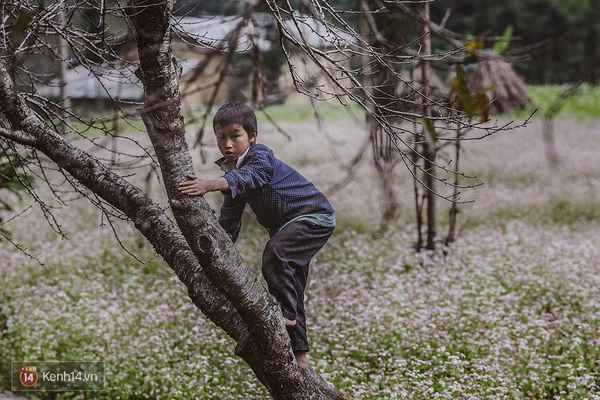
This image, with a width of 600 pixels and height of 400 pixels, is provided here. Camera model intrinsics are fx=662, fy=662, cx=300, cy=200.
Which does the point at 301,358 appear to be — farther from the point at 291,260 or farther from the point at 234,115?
the point at 234,115

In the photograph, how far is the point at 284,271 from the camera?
3.35 m

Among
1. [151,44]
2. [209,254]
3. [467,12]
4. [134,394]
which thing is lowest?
[134,394]

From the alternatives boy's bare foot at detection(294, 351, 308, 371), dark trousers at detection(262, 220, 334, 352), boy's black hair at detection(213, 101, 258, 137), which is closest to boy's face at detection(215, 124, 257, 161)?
boy's black hair at detection(213, 101, 258, 137)

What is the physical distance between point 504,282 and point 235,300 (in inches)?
167

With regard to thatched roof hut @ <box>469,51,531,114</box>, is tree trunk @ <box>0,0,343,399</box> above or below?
below

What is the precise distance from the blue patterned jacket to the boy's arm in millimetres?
49

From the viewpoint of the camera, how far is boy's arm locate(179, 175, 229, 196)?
296 cm

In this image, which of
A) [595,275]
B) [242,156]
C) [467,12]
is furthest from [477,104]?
[467,12]

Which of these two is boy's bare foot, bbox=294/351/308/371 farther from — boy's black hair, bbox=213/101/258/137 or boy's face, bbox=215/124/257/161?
boy's black hair, bbox=213/101/258/137

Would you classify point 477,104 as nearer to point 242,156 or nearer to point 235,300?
point 242,156

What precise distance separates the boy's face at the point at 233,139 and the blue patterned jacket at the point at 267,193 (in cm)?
4

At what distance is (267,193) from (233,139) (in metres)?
0.34

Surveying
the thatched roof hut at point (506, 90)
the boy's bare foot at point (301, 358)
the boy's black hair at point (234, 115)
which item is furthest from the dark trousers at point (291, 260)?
the thatched roof hut at point (506, 90)

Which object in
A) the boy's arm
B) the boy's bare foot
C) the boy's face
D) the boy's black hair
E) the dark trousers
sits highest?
the boy's black hair
